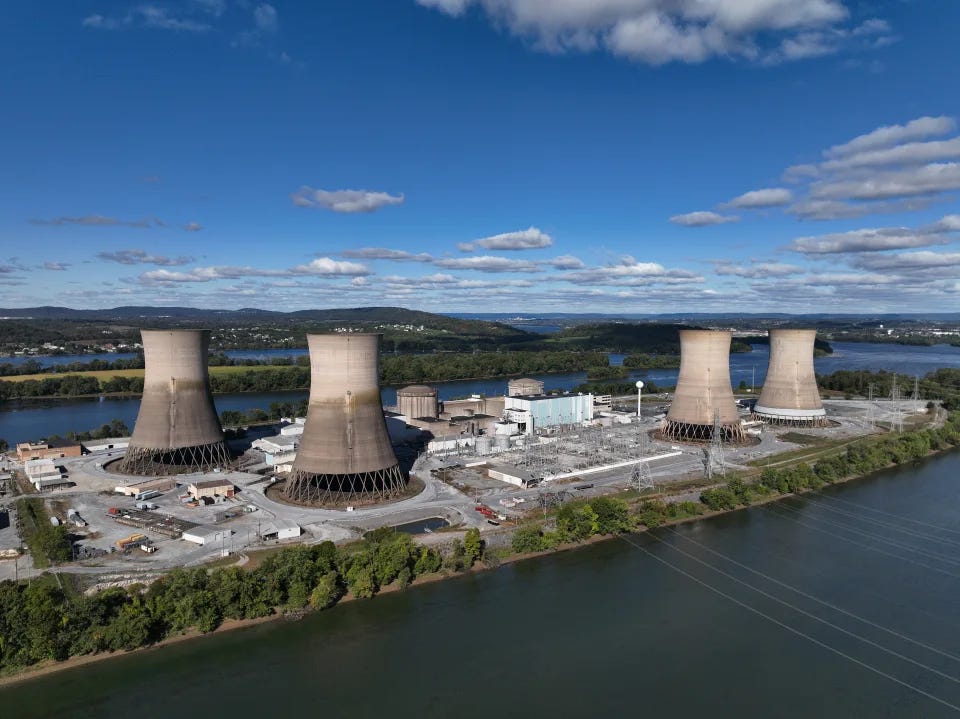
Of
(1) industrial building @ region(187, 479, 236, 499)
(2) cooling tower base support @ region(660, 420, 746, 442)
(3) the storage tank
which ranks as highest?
(3) the storage tank

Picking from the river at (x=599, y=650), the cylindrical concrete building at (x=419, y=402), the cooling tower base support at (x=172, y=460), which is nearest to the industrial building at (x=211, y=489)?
the cooling tower base support at (x=172, y=460)

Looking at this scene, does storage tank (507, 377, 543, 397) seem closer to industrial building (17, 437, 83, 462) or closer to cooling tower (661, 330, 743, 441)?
cooling tower (661, 330, 743, 441)

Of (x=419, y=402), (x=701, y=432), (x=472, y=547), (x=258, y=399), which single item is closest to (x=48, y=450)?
(x=419, y=402)

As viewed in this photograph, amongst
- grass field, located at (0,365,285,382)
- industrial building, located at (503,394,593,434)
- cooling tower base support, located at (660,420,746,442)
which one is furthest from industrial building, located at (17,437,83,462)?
grass field, located at (0,365,285,382)

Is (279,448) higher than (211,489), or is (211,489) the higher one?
(279,448)

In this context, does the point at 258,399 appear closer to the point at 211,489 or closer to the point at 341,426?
the point at 211,489

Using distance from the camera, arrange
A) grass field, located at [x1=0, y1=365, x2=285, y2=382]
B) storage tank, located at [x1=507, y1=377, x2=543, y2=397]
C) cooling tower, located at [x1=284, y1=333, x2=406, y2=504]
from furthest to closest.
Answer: grass field, located at [x1=0, y1=365, x2=285, y2=382]
storage tank, located at [x1=507, y1=377, x2=543, y2=397]
cooling tower, located at [x1=284, y1=333, x2=406, y2=504]

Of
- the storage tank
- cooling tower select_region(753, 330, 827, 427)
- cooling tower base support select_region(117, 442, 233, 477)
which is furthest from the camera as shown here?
the storage tank
